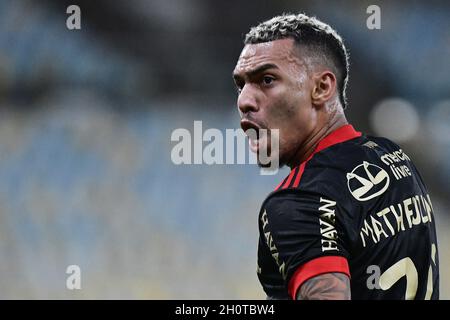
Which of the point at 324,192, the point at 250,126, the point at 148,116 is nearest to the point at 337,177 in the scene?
the point at 324,192

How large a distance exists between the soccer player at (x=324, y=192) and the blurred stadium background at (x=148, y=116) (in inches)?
97.7

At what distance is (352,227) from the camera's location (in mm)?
1506

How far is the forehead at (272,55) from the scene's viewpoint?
6.02ft

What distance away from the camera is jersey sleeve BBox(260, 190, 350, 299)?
1456 mm

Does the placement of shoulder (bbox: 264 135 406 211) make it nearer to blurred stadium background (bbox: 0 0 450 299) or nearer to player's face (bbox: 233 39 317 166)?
player's face (bbox: 233 39 317 166)

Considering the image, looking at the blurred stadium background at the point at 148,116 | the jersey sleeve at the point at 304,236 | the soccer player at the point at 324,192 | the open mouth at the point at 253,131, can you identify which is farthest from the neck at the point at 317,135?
the blurred stadium background at the point at 148,116

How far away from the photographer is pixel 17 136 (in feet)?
14.7

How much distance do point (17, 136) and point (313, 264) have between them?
345cm

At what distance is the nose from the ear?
168 millimetres

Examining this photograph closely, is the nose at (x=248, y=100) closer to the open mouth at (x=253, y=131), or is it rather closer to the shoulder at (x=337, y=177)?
the open mouth at (x=253, y=131)

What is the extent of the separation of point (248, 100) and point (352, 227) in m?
0.54

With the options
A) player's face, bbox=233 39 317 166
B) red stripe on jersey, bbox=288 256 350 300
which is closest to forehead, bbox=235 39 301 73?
player's face, bbox=233 39 317 166
